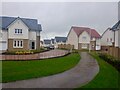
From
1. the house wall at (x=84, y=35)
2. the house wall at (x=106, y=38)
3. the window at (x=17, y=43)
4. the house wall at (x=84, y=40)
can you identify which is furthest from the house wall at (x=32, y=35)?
the house wall at (x=106, y=38)

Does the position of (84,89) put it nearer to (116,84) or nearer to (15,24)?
(116,84)

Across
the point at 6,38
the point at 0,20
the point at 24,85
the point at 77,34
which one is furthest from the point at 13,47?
the point at 24,85

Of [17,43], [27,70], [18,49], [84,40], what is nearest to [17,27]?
[17,43]

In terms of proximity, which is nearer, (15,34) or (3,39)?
(3,39)

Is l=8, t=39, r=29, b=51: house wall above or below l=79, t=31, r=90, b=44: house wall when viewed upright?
below

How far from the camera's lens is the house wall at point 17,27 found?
4358 centimetres

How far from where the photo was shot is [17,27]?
44.1m

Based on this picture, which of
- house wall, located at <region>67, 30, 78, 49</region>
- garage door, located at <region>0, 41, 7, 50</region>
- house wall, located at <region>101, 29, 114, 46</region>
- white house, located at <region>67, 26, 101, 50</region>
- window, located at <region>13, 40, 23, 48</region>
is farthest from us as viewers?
house wall, located at <region>67, 30, 78, 49</region>

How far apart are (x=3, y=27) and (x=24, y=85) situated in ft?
111

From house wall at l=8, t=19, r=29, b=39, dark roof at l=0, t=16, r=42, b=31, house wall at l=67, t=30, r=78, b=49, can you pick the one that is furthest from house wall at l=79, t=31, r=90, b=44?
house wall at l=8, t=19, r=29, b=39

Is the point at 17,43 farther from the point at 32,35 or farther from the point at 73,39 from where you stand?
the point at 73,39

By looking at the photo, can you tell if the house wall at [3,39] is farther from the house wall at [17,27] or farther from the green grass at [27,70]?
the green grass at [27,70]

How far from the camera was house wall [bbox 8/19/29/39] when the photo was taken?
143 ft

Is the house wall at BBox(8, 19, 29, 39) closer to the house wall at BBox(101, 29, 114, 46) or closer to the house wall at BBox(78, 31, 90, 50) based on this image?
the house wall at BBox(78, 31, 90, 50)
